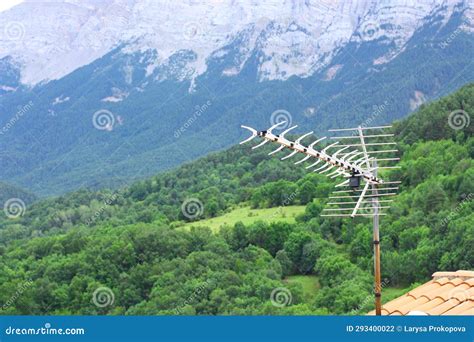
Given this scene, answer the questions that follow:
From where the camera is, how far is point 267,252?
234 feet

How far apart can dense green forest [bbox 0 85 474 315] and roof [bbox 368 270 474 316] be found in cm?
3114

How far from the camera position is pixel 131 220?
94.1 metres

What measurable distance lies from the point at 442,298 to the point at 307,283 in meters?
55.7

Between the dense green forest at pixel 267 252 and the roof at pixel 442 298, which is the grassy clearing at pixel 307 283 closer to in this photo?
the dense green forest at pixel 267 252

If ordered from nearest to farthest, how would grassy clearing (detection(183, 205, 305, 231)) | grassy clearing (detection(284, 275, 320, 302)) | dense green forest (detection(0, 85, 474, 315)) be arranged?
dense green forest (detection(0, 85, 474, 315))
grassy clearing (detection(284, 275, 320, 302))
grassy clearing (detection(183, 205, 305, 231))

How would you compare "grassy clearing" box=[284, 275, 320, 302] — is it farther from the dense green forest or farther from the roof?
the roof

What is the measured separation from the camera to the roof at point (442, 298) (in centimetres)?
1000

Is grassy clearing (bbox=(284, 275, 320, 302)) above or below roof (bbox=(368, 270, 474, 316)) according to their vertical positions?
below

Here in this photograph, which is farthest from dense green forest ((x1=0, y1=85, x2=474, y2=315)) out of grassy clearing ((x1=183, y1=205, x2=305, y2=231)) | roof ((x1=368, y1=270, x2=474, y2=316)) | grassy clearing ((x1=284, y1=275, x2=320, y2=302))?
roof ((x1=368, y1=270, x2=474, y2=316))

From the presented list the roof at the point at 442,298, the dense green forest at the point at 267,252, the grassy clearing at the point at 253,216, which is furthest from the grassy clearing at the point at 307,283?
the roof at the point at 442,298

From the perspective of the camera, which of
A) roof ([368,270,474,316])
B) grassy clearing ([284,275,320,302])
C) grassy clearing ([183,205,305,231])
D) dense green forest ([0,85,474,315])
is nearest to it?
roof ([368,270,474,316])

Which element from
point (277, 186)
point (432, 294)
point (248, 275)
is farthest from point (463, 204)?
point (432, 294)

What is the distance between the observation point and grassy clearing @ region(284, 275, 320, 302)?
2426 inches

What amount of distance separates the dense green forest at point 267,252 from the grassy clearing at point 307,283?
2.11 feet
